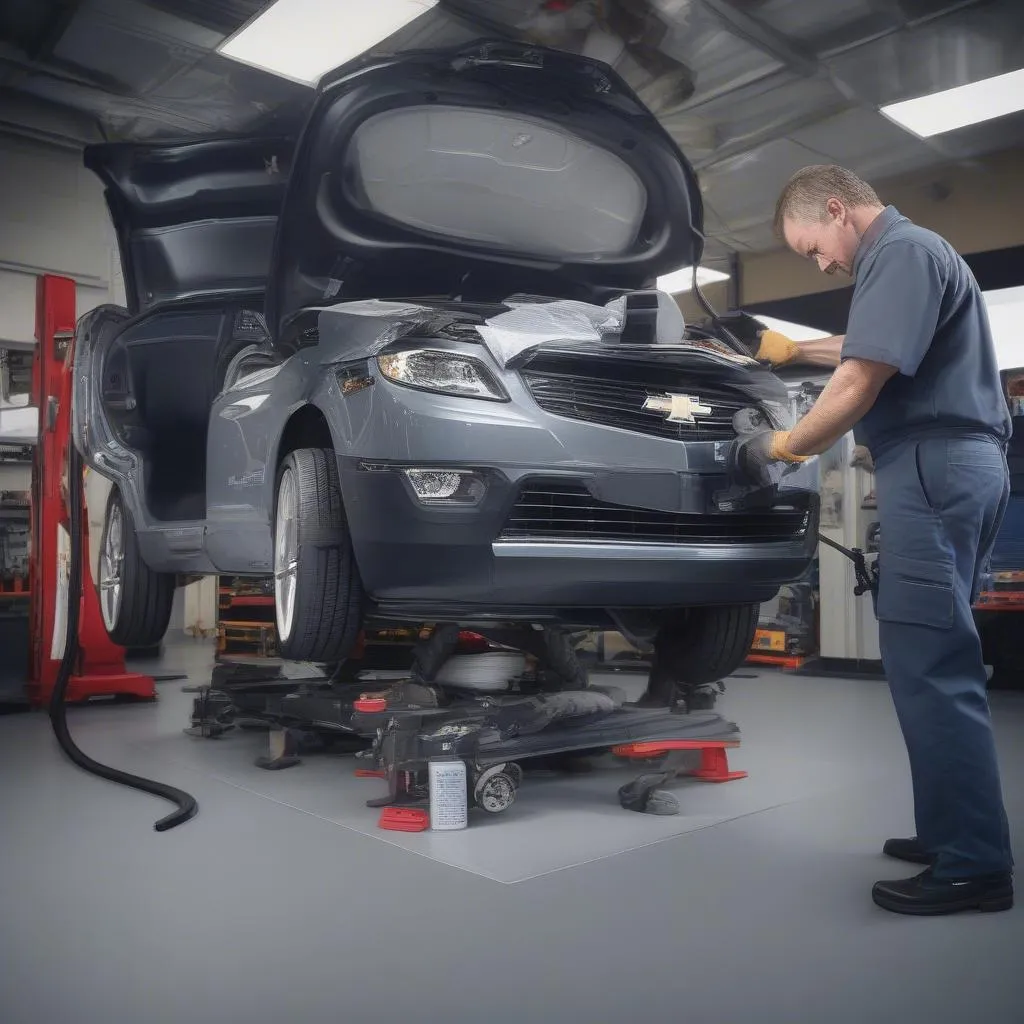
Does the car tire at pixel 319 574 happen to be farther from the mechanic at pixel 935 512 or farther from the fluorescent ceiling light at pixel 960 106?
the fluorescent ceiling light at pixel 960 106

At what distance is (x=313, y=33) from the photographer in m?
4.38

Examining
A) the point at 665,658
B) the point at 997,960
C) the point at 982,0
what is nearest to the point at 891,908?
the point at 997,960

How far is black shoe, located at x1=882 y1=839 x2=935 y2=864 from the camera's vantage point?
6.73 ft

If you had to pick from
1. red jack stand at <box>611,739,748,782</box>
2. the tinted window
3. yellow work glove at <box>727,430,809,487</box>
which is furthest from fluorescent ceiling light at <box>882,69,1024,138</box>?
red jack stand at <box>611,739,748,782</box>

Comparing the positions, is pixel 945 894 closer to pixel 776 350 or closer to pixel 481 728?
pixel 481 728

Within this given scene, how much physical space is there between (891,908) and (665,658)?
62.7 inches

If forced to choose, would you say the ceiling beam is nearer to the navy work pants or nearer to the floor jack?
the floor jack

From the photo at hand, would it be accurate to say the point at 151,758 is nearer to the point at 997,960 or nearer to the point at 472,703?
the point at 472,703

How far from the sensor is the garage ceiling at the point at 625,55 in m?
4.50

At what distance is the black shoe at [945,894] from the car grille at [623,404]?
1.16 metres

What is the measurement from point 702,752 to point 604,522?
34.1 inches

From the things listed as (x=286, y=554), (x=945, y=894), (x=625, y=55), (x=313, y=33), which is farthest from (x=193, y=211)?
(x=945, y=894)

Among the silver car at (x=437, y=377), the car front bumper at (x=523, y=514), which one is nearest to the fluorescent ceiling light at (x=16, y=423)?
the silver car at (x=437, y=377)

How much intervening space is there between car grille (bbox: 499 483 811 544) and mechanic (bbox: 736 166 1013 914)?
61 cm
